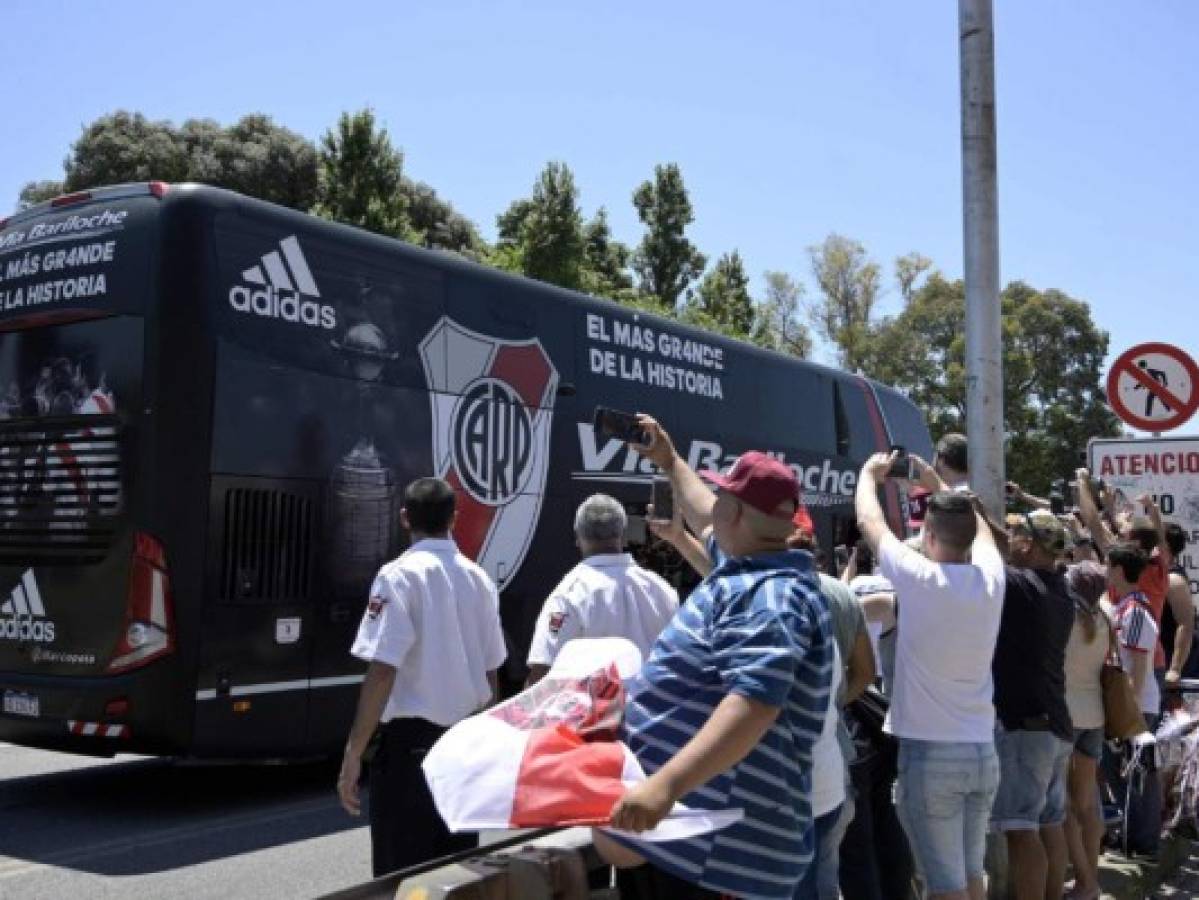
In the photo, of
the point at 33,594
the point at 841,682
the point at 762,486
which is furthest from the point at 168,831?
the point at 762,486

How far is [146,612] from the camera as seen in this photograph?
288 inches

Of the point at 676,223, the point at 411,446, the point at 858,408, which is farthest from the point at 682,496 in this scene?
the point at 676,223

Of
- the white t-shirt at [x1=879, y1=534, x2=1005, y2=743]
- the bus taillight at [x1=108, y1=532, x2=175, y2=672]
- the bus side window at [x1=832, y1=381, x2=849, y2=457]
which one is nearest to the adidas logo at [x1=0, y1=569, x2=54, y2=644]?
the bus taillight at [x1=108, y1=532, x2=175, y2=672]

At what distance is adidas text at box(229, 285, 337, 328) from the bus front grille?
1033 millimetres

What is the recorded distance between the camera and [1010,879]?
17.8 ft

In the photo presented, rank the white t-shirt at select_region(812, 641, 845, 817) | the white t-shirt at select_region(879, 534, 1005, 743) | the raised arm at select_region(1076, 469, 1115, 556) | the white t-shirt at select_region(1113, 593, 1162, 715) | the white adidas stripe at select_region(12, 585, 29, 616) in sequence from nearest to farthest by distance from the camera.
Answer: the white t-shirt at select_region(812, 641, 845, 817)
the white t-shirt at select_region(879, 534, 1005, 743)
the white t-shirt at select_region(1113, 593, 1162, 715)
the raised arm at select_region(1076, 469, 1115, 556)
the white adidas stripe at select_region(12, 585, 29, 616)

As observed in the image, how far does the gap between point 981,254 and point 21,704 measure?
19.9 feet

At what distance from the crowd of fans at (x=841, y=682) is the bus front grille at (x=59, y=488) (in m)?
3.55

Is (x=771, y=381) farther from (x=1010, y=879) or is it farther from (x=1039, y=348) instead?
(x=1039, y=348)

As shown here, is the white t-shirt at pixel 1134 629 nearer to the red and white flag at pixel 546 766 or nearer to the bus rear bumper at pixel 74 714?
the red and white flag at pixel 546 766

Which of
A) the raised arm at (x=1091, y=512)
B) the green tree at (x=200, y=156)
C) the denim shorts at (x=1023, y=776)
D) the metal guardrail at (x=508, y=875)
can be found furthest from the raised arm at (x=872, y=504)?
the green tree at (x=200, y=156)

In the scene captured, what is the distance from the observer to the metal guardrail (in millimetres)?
2893

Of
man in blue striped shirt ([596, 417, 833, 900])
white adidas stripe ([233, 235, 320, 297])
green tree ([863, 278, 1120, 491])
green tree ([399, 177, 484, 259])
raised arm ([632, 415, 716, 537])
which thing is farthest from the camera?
green tree ([863, 278, 1120, 491])

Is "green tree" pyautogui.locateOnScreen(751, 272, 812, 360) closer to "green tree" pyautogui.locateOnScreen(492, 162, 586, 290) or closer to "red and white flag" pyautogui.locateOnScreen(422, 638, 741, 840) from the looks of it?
"green tree" pyautogui.locateOnScreen(492, 162, 586, 290)
